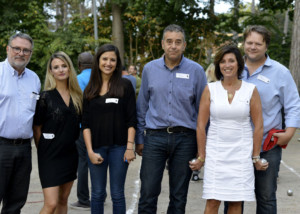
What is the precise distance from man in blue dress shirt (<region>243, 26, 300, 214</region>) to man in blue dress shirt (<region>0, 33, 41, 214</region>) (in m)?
2.11

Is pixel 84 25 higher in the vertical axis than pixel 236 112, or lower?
higher

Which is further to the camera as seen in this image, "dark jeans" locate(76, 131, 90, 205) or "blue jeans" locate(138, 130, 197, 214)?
"dark jeans" locate(76, 131, 90, 205)

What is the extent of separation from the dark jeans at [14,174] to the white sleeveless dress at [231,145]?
1.76 meters

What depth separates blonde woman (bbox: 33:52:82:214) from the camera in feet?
13.5

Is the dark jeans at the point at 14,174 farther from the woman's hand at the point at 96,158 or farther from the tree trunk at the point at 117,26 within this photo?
the tree trunk at the point at 117,26

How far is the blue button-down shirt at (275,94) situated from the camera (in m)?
3.98

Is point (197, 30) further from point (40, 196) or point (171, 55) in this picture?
point (171, 55)

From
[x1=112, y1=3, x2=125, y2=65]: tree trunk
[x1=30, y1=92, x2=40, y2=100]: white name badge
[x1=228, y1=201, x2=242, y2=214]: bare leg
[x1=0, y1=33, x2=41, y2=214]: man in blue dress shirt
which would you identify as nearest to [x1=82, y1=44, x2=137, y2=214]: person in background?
[x1=30, y1=92, x2=40, y2=100]: white name badge

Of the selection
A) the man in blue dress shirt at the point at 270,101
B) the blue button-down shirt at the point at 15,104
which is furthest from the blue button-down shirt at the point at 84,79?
the man in blue dress shirt at the point at 270,101

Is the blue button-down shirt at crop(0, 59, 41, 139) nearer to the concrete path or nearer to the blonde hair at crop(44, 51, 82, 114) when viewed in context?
the blonde hair at crop(44, 51, 82, 114)

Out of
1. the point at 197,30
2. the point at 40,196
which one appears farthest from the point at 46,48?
the point at 40,196

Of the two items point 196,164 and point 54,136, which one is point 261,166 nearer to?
point 196,164

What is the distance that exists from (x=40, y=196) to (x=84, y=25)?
14413 millimetres

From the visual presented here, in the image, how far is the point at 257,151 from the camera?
3.91m
